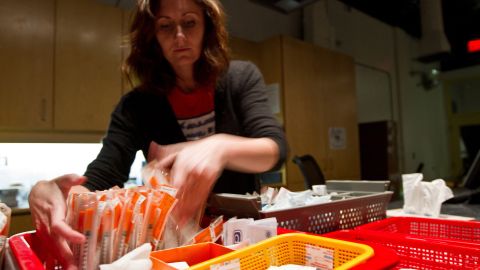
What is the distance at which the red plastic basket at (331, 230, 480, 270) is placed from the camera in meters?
0.53

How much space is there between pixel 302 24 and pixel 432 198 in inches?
130

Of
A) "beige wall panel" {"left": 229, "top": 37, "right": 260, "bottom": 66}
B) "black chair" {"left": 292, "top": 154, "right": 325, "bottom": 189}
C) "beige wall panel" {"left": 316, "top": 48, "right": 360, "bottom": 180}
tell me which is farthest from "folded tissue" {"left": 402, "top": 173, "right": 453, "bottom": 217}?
"beige wall panel" {"left": 316, "top": 48, "right": 360, "bottom": 180}

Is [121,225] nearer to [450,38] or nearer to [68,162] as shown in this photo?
[68,162]

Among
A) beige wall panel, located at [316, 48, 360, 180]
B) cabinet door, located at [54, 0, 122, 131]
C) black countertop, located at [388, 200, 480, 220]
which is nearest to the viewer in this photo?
black countertop, located at [388, 200, 480, 220]

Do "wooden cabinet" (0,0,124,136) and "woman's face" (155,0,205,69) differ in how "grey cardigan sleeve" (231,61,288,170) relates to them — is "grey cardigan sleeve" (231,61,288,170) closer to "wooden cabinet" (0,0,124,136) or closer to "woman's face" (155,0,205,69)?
"woman's face" (155,0,205,69)

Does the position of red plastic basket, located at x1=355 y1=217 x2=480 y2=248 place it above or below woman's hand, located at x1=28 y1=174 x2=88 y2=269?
below

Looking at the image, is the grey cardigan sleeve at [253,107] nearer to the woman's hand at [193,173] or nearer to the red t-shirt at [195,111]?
the red t-shirt at [195,111]

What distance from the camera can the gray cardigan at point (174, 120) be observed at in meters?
0.96

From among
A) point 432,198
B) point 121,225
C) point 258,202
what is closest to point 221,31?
point 258,202

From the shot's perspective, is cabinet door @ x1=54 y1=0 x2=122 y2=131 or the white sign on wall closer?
cabinet door @ x1=54 y1=0 x2=122 y2=131

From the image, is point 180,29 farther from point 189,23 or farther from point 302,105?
point 302,105

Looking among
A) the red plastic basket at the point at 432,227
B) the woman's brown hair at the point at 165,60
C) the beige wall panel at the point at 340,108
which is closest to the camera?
the red plastic basket at the point at 432,227

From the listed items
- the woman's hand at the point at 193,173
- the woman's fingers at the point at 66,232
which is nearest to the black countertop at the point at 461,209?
the woman's hand at the point at 193,173

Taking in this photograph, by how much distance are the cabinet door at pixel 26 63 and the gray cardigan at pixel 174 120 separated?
1387 mm
